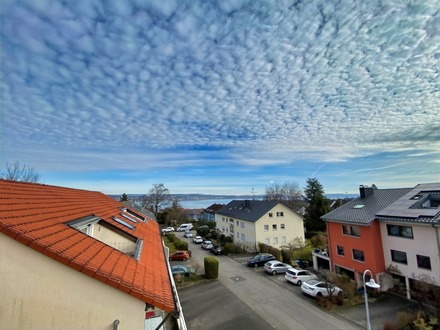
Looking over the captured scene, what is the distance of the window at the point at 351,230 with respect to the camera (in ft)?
77.2

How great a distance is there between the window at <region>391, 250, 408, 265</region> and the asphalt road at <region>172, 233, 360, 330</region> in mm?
8085

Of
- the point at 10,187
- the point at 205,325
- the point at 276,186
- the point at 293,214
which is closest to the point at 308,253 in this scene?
the point at 293,214

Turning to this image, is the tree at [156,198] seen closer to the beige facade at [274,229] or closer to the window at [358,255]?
the beige facade at [274,229]

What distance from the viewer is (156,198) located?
6538 cm

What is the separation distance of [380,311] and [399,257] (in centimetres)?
519

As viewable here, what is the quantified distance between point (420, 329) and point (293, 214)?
26722 millimetres

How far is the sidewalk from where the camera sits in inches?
650

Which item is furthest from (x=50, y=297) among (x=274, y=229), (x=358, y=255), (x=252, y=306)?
(x=274, y=229)

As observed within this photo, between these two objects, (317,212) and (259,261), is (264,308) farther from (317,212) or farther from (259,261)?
(317,212)

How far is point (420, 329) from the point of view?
572 inches

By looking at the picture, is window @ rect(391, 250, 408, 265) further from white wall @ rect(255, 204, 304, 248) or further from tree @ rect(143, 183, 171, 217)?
tree @ rect(143, 183, 171, 217)

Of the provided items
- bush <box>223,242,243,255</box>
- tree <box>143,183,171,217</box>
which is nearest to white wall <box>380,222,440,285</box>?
bush <box>223,242,243,255</box>

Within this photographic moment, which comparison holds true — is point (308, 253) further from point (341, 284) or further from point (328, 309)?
point (328, 309)

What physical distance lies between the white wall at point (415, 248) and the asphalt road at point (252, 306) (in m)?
7.61
